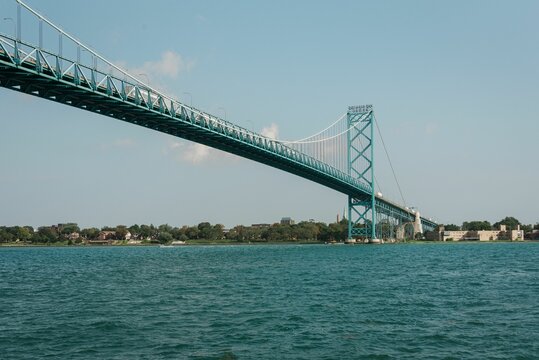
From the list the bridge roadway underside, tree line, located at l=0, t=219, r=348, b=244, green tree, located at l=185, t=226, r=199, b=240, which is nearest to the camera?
the bridge roadway underside

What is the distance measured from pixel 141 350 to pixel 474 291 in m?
17.0

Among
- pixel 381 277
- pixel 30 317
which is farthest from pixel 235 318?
pixel 381 277

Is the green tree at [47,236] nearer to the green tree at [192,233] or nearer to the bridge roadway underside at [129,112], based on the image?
the green tree at [192,233]

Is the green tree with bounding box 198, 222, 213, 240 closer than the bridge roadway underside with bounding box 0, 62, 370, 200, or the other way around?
the bridge roadway underside with bounding box 0, 62, 370, 200

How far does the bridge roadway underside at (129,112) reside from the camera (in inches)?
1545

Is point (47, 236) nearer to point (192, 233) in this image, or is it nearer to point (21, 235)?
point (21, 235)

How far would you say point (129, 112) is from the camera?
50375 mm

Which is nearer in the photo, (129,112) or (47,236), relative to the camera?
(129,112)

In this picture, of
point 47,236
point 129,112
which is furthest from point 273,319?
point 47,236

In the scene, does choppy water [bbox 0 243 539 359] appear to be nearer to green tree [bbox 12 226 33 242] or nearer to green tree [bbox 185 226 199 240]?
green tree [bbox 185 226 199 240]

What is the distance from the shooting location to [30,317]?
65.5 feet

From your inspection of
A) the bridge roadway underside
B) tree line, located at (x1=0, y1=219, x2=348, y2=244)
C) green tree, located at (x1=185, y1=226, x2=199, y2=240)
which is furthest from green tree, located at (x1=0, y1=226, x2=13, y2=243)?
the bridge roadway underside

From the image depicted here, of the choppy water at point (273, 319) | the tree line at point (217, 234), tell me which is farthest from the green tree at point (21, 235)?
the choppy water at point (273, 319)

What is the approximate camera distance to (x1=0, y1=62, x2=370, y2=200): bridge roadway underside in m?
39.2
